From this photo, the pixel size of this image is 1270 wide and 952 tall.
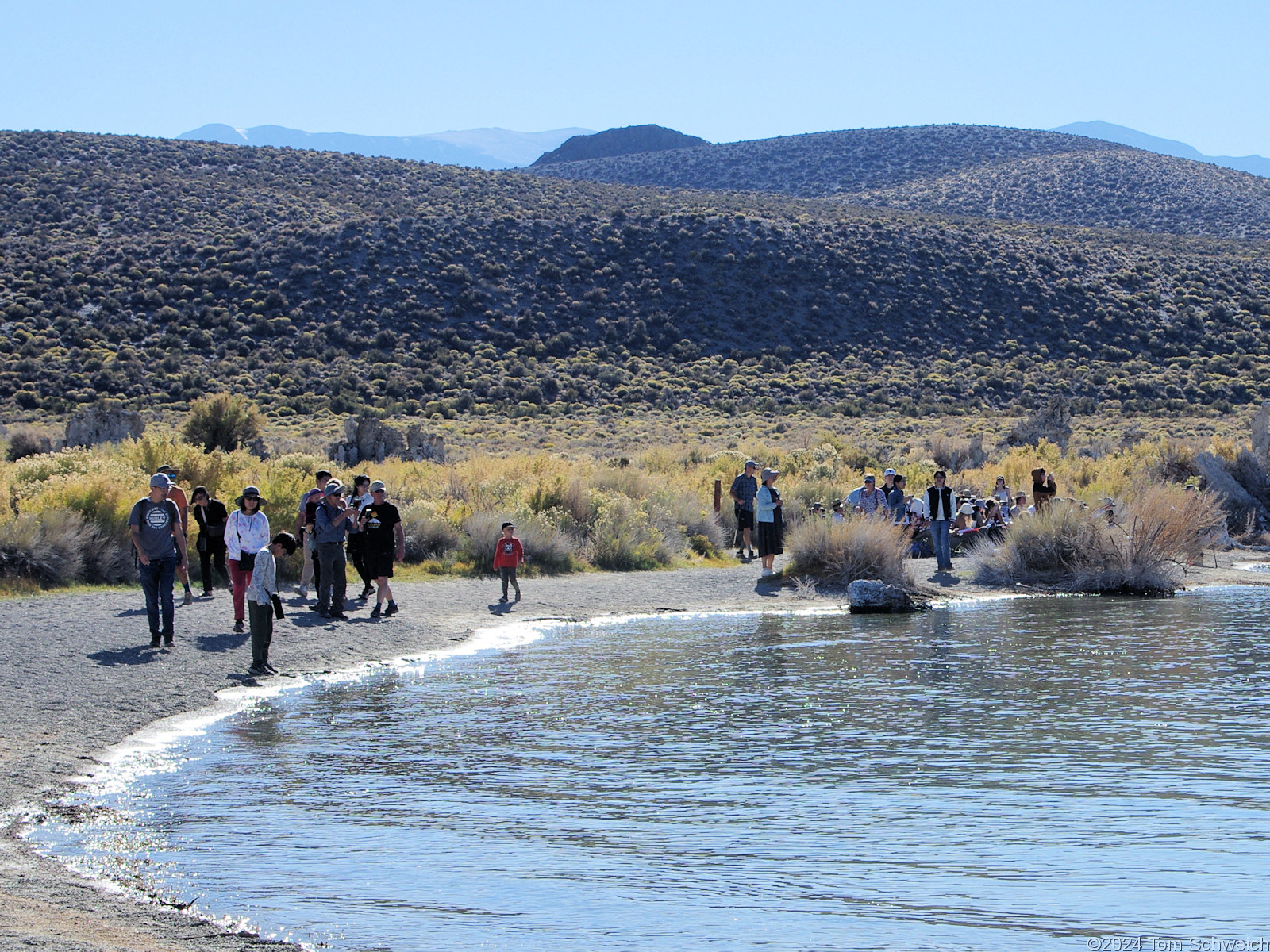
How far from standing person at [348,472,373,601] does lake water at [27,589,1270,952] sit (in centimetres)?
324

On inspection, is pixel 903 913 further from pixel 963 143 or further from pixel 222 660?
pixel 963 143

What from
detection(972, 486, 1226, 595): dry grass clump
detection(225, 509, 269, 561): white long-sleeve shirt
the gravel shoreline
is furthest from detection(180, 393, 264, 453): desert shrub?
detection(225, 509, 269, 561): white long-sleeve shirt

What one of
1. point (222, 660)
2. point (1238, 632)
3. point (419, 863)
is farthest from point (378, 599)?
point (1238, 632)

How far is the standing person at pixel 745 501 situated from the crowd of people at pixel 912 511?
13 millimetres

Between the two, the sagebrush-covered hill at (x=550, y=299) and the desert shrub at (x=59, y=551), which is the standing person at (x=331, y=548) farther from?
the sagebrush-covered hill at (x=550, y=299)

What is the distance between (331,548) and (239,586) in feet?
4.37

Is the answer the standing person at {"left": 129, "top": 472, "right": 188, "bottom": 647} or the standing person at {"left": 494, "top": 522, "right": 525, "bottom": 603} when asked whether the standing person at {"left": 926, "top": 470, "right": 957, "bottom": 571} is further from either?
the standing person at {"left": 129, "top": 472, "right": 188, "bottom": 647}

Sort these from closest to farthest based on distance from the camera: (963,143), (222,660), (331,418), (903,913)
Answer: (903,913) < (222,660) < (331,418) < (963,143)

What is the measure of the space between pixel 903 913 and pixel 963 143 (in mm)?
104601

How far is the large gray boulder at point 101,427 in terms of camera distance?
30.5 meters

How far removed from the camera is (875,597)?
16.5m

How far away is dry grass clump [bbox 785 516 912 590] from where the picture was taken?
1789 cm

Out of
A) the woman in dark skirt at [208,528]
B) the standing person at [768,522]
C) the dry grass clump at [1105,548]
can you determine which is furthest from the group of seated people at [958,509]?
the woman in dark skirt at [208,528]

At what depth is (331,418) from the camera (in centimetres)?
4569
